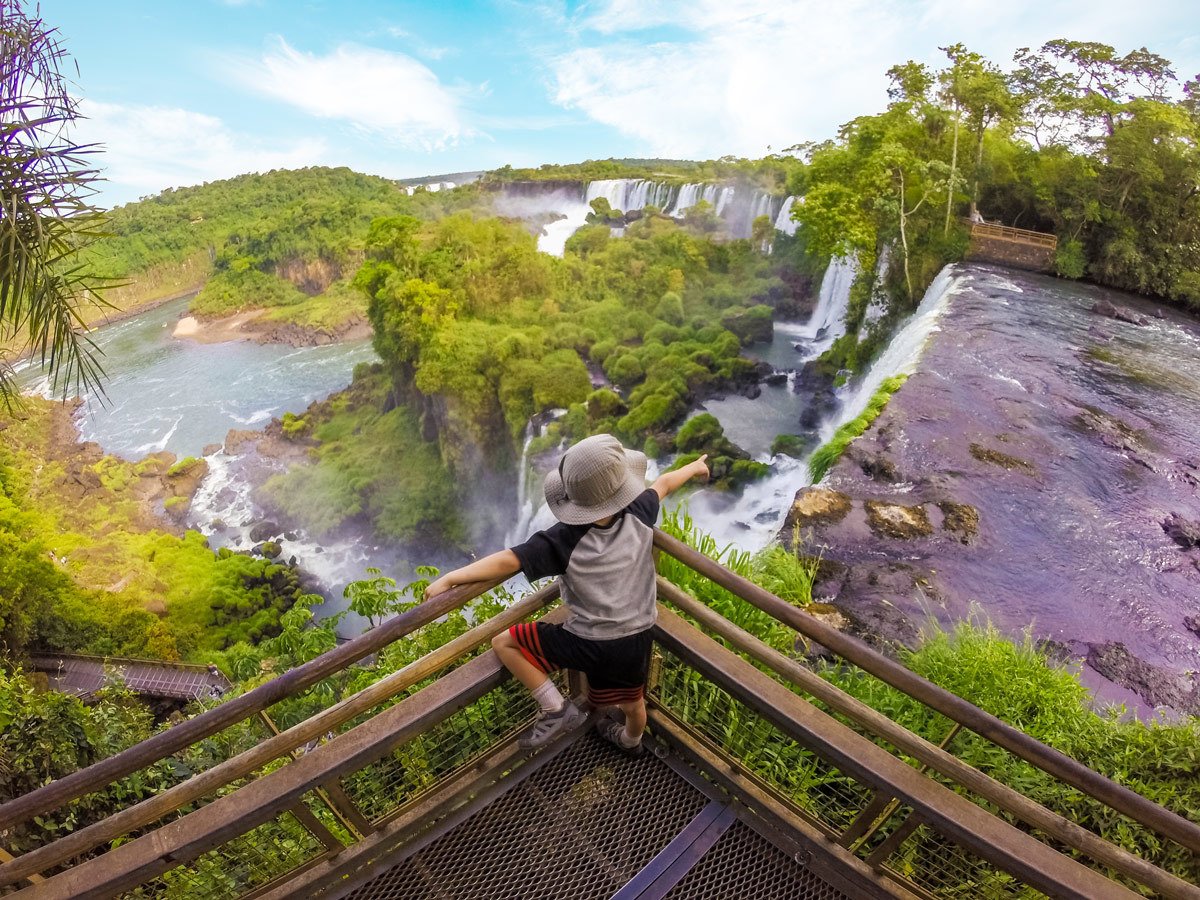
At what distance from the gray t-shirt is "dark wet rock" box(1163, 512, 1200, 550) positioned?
294 inches

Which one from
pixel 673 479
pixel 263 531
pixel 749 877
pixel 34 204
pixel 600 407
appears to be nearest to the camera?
pixel 749 877

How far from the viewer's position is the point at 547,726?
202 cm

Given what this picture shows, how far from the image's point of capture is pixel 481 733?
2.24 meters

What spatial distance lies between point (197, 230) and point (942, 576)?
42.2 m

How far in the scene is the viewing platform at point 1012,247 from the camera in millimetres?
14109

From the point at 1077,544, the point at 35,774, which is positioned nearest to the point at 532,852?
the point at 35,774

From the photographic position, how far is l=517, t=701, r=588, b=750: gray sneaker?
200 cm

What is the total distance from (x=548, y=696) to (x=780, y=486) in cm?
1050

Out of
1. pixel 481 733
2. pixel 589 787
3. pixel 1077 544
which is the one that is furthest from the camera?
pixel 1077 544

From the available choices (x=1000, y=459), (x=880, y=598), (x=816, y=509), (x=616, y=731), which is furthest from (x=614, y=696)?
(x=1000, y=459)

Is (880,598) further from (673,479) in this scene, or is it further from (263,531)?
(263,531)

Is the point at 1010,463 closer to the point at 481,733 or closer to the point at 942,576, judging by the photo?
the point at 942,576

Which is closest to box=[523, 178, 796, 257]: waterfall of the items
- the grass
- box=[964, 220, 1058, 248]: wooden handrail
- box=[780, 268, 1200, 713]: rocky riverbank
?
box=[964, 220, 1058, 248]: wooden handrail

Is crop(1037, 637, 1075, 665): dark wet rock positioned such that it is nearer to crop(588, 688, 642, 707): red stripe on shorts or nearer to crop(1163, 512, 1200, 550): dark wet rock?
crop(1163, 512, 1200, 550): dark wet rock
